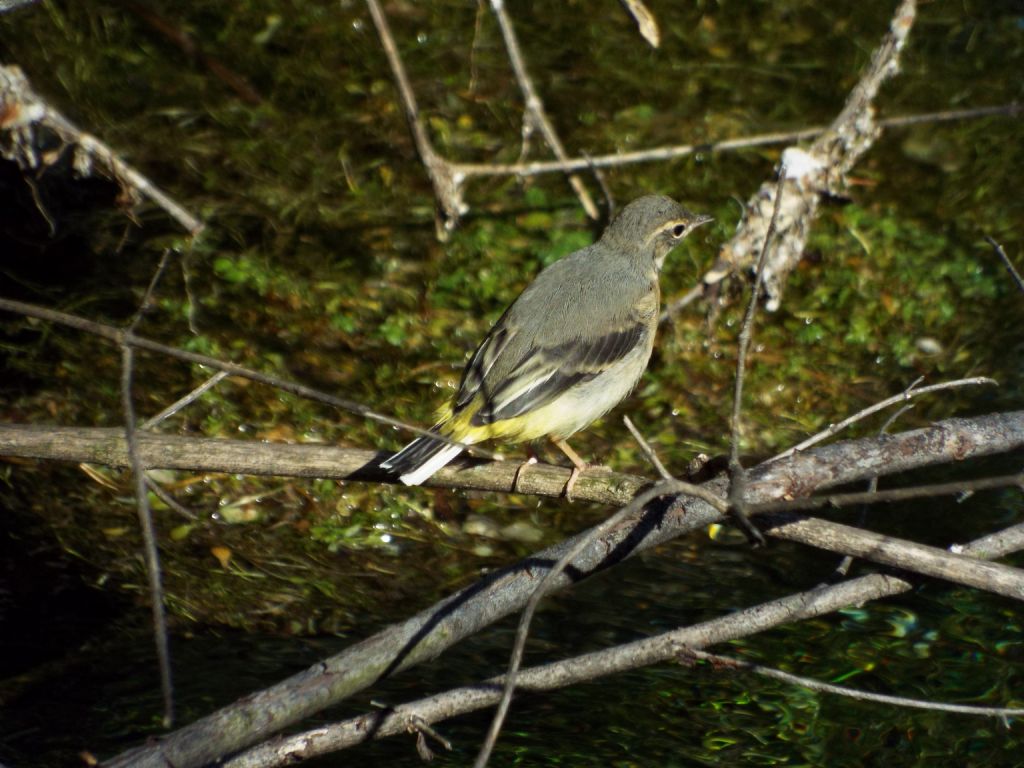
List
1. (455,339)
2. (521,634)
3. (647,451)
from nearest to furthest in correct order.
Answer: (521,634)
(647,451)
(455,339)

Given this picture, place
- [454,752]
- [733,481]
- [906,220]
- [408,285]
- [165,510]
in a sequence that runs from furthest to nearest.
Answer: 1. [906,220]
2. [408,285]
3. [165,510]
4. [454,752]
5. [733,481]

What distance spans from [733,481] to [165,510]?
11.1 ft

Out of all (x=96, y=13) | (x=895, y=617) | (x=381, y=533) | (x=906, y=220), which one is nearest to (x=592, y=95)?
(x=906, y=220)

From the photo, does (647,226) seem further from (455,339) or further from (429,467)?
(429,467)

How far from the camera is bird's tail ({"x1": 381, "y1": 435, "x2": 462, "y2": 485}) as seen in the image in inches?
176

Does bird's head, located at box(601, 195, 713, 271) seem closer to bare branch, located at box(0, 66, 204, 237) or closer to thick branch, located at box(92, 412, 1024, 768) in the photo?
thick branch, located at box(92, 412, 1024, 768)

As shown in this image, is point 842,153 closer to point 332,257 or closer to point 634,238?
point 634,238

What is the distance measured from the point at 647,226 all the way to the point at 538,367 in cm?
123

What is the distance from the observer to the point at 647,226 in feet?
20.4

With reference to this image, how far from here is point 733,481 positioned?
3643mm

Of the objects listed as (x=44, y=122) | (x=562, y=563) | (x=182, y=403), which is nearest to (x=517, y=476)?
(x=182, y=403)

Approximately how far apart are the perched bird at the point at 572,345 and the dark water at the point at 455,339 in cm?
90

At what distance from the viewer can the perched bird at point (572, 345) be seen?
521 cm

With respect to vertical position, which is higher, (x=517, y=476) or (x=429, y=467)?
(x=429, y=467)
